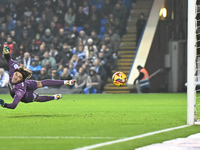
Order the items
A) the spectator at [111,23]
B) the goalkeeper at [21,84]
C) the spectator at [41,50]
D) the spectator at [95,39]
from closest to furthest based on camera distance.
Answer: the goalkeeper at [21,84]
the spectator at [41,50]
the spectator at [95,39]
the spectator at [111,23]

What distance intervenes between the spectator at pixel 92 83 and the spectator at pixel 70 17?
169 inches

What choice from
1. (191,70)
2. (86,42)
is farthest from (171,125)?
(86,42)

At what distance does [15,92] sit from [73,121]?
1.56m

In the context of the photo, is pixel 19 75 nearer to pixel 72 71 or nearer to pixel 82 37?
pixel 72 71

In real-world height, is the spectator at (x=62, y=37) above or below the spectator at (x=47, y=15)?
below

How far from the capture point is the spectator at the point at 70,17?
23580mm

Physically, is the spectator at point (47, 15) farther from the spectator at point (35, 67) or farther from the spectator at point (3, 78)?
the spectator at point (3, 78)

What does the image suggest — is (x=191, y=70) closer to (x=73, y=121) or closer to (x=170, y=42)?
(x=73, y=121)

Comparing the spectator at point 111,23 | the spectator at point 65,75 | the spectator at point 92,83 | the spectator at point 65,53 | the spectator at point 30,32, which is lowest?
the spectator at point 92,83

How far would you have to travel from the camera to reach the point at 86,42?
22.0m

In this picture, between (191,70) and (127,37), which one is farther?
(127,37)

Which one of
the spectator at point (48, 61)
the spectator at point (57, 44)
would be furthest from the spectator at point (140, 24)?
the spectator at point (48, 61)

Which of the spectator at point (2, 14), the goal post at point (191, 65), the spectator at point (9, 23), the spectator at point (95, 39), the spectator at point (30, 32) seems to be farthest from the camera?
the spectator at point (2, 14)

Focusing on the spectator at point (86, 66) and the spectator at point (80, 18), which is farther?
the spectator at point (80, 18)
